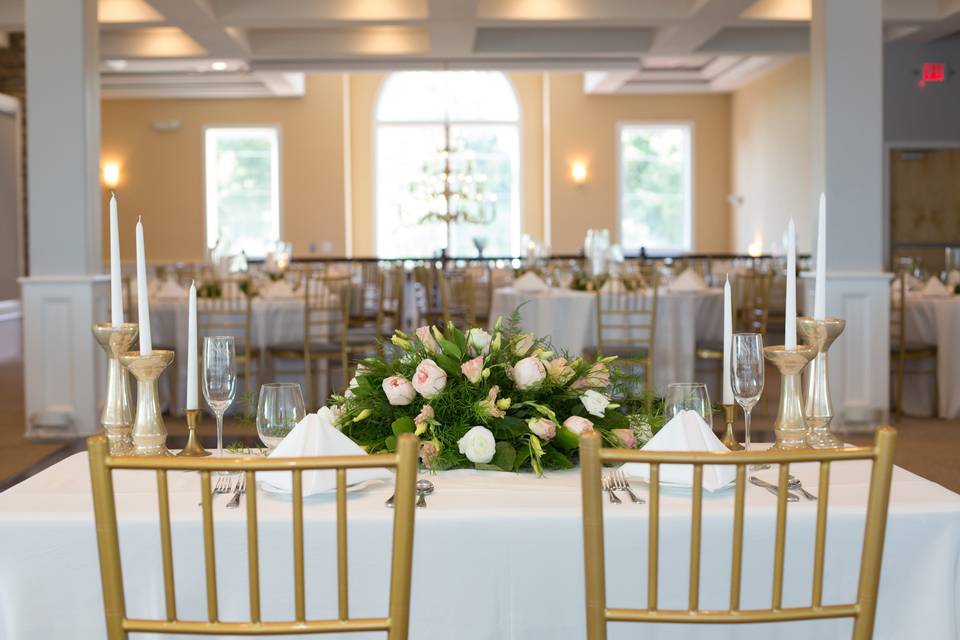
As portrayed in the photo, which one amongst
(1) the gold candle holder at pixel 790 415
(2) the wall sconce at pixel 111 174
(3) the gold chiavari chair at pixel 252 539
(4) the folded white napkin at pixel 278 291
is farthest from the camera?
(2) the wall sconce at pixel 111 174

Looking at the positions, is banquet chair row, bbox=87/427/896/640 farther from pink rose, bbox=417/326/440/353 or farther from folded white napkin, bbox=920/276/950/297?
folded white napkin, bbox=920/276/950/297

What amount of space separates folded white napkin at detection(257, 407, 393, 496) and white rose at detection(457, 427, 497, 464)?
19cm

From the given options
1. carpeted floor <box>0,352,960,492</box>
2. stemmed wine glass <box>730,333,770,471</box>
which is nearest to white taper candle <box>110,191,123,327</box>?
stemmed wine glass <box>730,333,770,471</box>

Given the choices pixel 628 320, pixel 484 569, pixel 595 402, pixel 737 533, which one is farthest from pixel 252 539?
pixel 628 320

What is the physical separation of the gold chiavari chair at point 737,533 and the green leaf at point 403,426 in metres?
0.67

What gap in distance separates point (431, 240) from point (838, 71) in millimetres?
10872

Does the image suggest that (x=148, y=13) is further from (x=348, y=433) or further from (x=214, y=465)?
(x=214, y=465)

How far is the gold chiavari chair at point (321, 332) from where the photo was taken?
714 centimetres

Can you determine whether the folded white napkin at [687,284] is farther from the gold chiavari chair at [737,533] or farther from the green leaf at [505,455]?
the gold chiavari chair at [737,533]

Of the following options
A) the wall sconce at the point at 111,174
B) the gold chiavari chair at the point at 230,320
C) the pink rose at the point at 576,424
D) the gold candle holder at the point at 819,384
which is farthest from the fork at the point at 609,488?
the wall sconce at the point at 111,174

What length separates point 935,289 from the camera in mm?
7629

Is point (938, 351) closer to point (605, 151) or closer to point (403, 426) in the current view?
point (403, 426)

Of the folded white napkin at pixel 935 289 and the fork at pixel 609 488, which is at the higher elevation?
the folded white napkin at pixel 935 289

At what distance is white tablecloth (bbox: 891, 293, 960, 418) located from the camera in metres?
7.22
